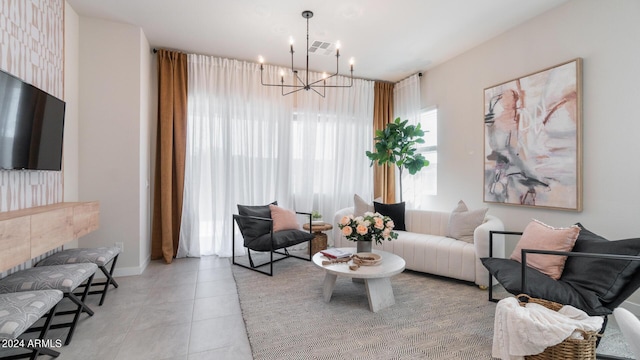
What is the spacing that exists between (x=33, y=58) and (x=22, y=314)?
224 cm

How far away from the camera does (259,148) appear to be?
4484mm

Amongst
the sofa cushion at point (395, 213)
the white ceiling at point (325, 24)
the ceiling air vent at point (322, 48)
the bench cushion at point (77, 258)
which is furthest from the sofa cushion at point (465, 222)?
the bench cushion at point (77, 258)

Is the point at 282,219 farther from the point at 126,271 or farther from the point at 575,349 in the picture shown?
the point at 575,349

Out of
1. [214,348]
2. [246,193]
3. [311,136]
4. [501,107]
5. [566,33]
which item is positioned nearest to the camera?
[214,348]

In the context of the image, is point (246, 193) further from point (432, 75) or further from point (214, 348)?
point (432, 75)

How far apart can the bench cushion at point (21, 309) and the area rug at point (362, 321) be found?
122cm

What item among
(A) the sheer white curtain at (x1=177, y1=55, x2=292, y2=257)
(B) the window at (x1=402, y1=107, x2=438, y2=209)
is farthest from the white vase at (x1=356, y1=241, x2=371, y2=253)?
(B) the window at (x1=402, y1=107, x2=438, y2=209)

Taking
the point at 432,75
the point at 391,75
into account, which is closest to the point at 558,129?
the point at 432,75

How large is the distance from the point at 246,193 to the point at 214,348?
265 centimetres

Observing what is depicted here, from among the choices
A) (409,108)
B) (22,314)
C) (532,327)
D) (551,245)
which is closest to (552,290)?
(551,245)

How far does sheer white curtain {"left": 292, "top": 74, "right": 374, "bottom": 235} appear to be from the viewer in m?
4.78

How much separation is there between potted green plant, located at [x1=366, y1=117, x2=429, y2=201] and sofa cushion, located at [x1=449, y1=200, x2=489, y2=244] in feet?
3.49

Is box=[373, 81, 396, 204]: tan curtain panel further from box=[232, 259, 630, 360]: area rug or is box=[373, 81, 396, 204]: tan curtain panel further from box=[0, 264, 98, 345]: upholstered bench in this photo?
box=[0, 264, 98, 345]: upholstered bench

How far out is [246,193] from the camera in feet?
14.5
